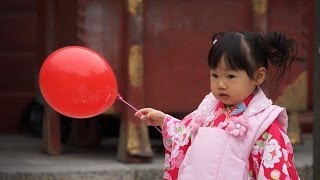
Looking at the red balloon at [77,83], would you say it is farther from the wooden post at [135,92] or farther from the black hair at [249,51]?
the wooden post at [135,92]

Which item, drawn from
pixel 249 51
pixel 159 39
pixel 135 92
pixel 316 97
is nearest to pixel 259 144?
pixel 249 51

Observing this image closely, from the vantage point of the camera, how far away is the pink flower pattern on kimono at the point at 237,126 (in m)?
3.43

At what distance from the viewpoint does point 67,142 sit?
24.2 feet

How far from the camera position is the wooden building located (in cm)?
624

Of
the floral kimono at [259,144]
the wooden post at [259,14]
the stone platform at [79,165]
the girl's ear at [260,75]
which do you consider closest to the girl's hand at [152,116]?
the floral kimono at [259,144]

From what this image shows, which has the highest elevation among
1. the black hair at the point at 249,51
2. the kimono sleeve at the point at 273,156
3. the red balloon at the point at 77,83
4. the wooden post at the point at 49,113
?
the black hair at the point at 249,51

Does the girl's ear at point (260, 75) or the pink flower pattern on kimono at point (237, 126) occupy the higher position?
the girl's ear at point (260, 75)

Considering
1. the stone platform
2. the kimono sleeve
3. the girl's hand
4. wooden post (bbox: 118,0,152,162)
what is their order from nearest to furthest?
the kimono sleeve
the girl's hand
the stone platform
wooden post (bbox: 118,0,152,162)

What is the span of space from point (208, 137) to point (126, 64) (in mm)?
2835

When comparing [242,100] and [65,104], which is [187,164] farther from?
[65,104]

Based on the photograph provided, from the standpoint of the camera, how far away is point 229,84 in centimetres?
345

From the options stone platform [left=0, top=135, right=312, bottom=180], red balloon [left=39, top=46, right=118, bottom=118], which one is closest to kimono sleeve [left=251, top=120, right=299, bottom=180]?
red balloon [left=39, top=46, right=118, bottom=118]

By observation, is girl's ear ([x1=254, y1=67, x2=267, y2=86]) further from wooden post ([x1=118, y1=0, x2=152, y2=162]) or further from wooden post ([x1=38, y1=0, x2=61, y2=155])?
wooden post ([x1=38, y1=0, x2=61, y2=155])

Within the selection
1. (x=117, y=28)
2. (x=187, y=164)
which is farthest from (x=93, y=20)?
(x=187, y=164)
